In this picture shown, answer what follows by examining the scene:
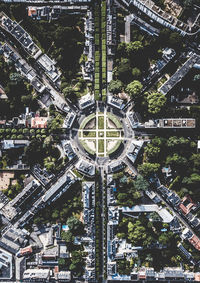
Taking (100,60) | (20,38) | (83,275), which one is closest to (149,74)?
(100,60)

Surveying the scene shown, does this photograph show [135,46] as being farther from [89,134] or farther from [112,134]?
[89,134]

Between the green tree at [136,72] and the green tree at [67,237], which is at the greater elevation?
the green tree at [136,72]

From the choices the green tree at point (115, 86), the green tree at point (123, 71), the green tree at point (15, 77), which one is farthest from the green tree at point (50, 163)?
the green tree at point (123, 71)

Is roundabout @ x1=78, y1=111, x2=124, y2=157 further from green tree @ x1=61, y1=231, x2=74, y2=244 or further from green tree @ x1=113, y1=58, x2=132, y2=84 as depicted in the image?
green tree @ x1=61, y1=231, x2=74, y2=244

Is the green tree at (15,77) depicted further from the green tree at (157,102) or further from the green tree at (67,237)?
the green tree at (67,237)

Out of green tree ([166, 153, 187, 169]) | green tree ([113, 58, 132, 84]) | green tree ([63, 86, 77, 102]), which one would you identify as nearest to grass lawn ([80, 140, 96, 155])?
green tree ([63, 86, 77, 102])

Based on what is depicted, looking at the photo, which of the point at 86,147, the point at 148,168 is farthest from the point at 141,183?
the point at 86,147

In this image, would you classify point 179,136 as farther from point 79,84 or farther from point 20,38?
point 20,38
